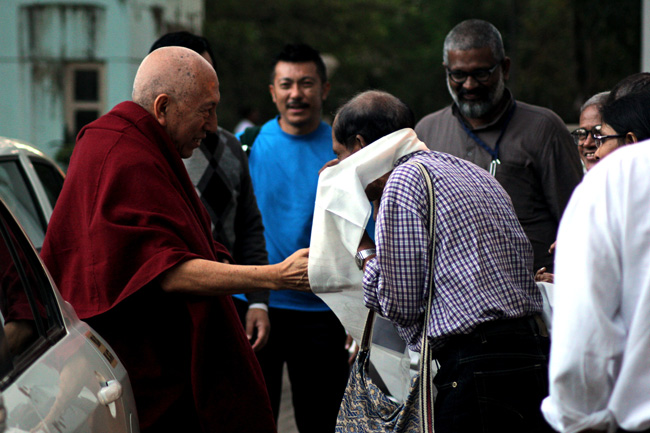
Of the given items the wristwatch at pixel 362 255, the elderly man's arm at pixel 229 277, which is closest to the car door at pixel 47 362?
the elderly man's arm at pixel 229 277

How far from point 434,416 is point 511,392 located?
25 cm

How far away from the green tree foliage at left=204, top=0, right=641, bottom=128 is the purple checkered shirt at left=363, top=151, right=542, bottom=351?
2.61 ft

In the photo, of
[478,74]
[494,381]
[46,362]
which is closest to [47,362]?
[46,362]

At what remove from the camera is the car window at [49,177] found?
16.9 ft

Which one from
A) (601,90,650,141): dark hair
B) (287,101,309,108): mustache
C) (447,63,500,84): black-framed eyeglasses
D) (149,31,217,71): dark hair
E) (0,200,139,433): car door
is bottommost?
(0,200,139,433): car door

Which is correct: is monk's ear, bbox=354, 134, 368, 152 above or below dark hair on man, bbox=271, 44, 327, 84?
below

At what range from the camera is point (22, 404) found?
6.59 ft

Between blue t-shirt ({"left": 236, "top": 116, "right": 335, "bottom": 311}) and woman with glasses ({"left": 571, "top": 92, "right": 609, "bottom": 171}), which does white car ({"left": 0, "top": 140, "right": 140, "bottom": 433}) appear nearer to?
blue t-shirt ({"left": 236, "top": 116, "right": 335, "bottom": 311})

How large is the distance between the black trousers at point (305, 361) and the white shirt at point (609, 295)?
2675mm

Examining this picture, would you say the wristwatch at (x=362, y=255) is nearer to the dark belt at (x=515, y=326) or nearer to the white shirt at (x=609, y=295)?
the dark belt at (x=515, y=326)

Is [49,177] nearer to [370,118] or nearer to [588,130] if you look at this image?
[370,118]

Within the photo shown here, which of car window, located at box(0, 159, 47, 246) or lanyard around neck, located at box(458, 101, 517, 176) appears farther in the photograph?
car window, located at box(0, 159, 47, 246)

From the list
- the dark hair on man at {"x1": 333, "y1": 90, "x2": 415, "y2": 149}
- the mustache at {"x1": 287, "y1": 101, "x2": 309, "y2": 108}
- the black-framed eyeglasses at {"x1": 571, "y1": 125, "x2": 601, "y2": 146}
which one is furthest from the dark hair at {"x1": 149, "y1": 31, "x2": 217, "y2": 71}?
the black-framed eyeglasses at {"x1": 571, "y1": 125, "x2": 601, "y2": 146}

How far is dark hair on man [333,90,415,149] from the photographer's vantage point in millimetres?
2922
